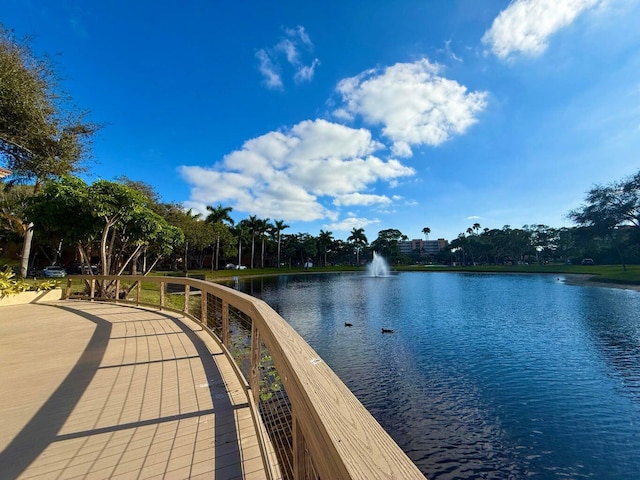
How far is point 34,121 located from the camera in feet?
31.8

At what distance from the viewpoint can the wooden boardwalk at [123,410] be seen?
2.21 meters

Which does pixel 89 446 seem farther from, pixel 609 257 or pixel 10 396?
pixel 609 257

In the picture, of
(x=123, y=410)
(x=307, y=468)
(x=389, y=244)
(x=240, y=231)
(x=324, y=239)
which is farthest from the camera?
(x=389, y=244)

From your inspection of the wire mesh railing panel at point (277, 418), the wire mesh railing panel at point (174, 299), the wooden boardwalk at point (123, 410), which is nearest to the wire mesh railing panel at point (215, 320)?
the wooden boardwalk at point (123, 410)

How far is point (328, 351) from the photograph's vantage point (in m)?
9.50

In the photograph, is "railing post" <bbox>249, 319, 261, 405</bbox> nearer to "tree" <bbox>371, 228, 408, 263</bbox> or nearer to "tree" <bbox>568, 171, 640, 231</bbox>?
"tree" <bbox>568, 171, 640, 231</bbox>

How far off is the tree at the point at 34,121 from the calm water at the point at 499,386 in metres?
11.0

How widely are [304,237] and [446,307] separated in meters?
49.3

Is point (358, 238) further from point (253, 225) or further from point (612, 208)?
point (612, 208)

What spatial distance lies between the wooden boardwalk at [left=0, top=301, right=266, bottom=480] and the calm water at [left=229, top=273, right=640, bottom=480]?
11.7ft

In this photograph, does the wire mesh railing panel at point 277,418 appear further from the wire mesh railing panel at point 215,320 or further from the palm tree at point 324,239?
the palm tree at point 324,239

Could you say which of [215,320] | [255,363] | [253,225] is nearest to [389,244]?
[253,225]

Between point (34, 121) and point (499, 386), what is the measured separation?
587 inches

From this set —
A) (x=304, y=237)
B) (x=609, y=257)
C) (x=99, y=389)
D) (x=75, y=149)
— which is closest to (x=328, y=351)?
(x=99, y=389)
